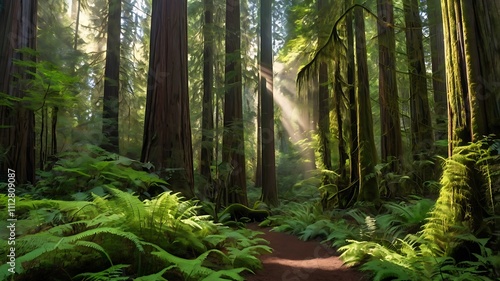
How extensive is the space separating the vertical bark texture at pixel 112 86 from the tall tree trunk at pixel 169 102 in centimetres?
483

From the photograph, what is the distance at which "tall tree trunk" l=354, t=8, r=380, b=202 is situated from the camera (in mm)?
8521

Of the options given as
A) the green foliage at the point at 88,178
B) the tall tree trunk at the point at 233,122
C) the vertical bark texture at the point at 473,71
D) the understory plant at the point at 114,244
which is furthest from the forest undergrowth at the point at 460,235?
the tall tree trunk at the point at 233,122

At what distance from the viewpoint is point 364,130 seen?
8.98 m

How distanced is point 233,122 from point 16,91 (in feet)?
22.4

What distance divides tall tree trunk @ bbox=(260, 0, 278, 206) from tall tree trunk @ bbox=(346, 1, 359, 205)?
192 inches

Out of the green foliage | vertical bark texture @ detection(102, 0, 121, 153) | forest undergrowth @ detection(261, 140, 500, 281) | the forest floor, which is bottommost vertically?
the forest floor

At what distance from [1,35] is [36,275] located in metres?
7.19

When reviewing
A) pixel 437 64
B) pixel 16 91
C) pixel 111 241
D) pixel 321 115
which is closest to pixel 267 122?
pixel 321 115

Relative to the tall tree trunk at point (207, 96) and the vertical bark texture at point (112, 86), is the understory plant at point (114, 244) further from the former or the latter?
the tall tree trunk at point (207, 96)

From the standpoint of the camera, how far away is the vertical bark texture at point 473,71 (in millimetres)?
3859

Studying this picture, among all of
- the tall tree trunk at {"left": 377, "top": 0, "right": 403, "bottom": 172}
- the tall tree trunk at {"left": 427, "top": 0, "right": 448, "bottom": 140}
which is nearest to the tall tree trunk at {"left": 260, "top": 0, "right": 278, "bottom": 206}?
the tall tree trunk at {"left": 377, "top": 0, "right": 403, "bottom": 172}

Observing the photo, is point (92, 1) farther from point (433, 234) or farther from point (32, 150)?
point (433, 234)

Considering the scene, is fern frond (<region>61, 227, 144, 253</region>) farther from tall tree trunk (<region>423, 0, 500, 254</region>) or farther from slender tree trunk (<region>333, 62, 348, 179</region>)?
slender tree trunk (<region>333, 62, 348, 179</region>)

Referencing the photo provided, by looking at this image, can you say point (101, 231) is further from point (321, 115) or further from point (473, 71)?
point (321, 115)
